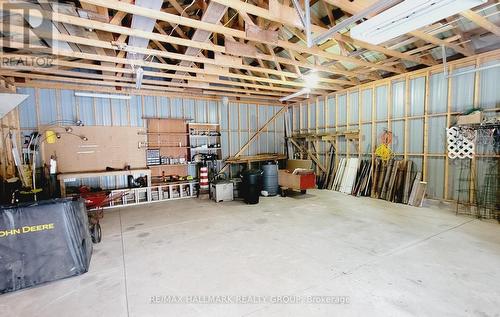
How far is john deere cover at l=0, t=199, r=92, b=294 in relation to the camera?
8.73ft

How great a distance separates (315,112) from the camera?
8.99m

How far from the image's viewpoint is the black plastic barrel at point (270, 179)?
7223 mm

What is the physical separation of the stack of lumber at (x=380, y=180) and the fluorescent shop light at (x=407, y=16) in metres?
4.20

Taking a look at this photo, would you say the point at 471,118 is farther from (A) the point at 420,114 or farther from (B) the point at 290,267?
(B) the point at 290,267

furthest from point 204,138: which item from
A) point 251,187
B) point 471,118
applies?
point 471,118

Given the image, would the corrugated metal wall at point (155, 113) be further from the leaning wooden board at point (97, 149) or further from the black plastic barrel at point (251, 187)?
the black plastic barrel at point (251, 187)

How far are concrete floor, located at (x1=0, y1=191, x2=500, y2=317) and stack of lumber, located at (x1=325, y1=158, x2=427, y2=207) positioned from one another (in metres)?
0.98

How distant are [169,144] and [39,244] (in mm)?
5195

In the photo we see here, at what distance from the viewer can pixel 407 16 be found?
2756 millimetres

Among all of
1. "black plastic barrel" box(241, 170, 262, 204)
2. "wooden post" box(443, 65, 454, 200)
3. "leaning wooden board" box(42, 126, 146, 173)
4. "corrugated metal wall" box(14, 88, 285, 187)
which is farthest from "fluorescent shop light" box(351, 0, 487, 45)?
"leaning wooden board" box(42, 126, 146, 173)

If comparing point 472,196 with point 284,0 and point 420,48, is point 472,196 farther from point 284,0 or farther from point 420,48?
point 284,0

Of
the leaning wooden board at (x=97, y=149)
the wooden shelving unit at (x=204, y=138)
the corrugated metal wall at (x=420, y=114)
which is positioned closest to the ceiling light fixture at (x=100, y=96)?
the leaning wooden board at (x=97, y=149)

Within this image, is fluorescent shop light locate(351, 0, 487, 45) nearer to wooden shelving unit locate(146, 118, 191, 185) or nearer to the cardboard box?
the cardboard box

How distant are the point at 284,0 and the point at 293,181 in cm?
466
